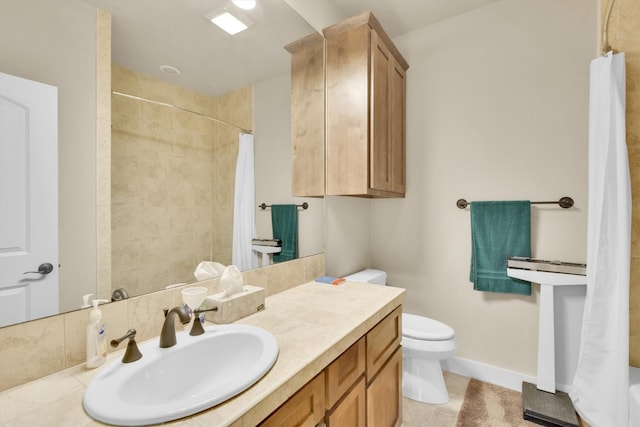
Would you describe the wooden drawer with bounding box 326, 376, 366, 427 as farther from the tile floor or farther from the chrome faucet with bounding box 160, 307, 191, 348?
the tile floor

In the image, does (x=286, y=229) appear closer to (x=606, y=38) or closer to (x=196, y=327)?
(x=196, y=327)

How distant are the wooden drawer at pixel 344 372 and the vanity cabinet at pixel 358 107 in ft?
3.14

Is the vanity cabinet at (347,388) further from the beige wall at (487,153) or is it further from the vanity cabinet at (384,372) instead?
the beige wall at (487,153)

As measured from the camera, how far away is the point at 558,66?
1786mm

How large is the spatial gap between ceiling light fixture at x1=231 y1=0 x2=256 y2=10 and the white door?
34.1 inches

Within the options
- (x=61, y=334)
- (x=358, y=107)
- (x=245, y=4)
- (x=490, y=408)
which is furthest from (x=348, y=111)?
(x=490, y=408)

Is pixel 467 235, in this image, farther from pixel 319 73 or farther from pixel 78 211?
pixel 78 211

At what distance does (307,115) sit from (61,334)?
4.98 feet

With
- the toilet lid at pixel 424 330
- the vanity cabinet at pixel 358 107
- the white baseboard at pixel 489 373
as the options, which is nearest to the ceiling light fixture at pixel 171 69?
the vanity cabinet at pixel 358 107

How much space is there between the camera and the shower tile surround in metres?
0.71

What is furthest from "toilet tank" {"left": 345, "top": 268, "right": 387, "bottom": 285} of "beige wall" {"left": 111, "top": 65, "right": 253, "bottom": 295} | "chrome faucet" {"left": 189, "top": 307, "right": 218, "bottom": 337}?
"chrome faucet" {"left": 189, "top": 307, "right": 218, "bottom": 337}

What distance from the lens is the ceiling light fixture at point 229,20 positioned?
3.92 feet

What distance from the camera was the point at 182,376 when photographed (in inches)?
33.7

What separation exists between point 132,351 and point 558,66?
8.46ft
